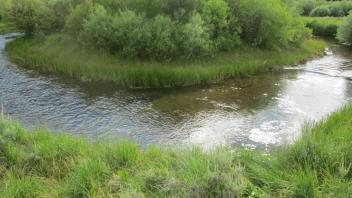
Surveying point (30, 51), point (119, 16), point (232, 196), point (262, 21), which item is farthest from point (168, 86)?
point (232, 196)

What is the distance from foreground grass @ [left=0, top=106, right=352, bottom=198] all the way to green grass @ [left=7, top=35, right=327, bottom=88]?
1120 cm

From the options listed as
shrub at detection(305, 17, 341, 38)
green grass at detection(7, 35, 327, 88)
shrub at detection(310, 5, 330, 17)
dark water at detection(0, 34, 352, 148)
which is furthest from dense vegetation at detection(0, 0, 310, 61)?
shrub at detection(310, 5, 330, 17)

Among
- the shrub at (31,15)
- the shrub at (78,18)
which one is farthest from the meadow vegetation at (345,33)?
the shrub at (31,15)

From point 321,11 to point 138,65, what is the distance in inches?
1447

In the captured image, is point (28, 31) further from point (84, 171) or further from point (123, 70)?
point (84, 171)

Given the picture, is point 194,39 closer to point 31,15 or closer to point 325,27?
point 31,15

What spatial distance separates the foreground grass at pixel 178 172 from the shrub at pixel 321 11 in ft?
148

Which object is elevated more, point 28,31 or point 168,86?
point 28,31

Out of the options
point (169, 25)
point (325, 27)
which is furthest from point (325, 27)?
point (169, 25)

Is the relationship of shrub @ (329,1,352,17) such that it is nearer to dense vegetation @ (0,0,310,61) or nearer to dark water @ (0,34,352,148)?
Result: dense vegetation @ (0,0,310,61)

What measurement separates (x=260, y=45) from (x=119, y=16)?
1020 cm

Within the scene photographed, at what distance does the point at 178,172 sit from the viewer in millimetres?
6719

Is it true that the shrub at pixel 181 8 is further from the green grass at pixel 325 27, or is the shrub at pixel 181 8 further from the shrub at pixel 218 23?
the green grass at pixel 325 27

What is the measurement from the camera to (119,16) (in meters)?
23.4
